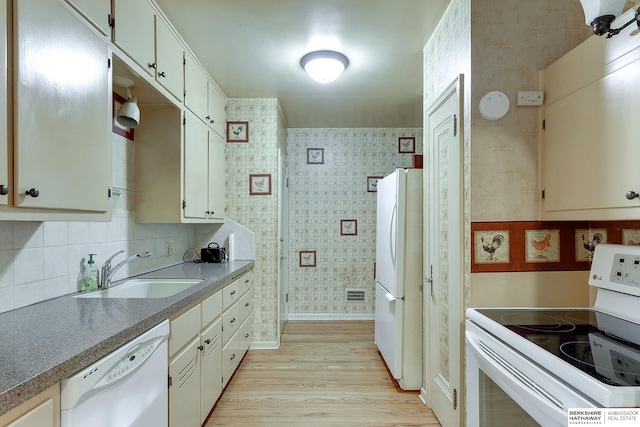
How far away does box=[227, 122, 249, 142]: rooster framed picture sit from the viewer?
3455 millimetres

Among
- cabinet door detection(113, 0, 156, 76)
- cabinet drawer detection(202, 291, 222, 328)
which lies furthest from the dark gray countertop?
cabinet door detection(113, 0, 156, 76)

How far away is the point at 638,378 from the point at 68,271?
7.41 ft

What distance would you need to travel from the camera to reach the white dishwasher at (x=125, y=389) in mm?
947

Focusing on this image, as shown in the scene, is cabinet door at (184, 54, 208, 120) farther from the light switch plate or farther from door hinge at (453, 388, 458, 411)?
door hinge at (453, 388, 458, 411)

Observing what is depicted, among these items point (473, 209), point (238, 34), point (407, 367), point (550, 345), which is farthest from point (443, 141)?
point (407, 367)

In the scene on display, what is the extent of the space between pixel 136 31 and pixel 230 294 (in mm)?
1758

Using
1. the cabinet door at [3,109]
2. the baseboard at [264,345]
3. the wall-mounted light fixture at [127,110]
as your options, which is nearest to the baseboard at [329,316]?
the baseboard at [264,345]

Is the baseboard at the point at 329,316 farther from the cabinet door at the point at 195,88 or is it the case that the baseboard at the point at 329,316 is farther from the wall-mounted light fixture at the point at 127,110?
the wall-mounted light fixture at the point at 127,110

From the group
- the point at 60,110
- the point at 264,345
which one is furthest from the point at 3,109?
the point at 264,345

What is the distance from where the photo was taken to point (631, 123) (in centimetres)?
116

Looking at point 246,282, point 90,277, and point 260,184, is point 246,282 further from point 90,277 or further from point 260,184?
point 90,277

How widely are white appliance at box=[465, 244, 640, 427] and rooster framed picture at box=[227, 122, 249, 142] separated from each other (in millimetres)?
2717

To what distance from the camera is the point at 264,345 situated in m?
3.47

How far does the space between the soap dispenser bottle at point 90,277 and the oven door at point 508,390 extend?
192cm
